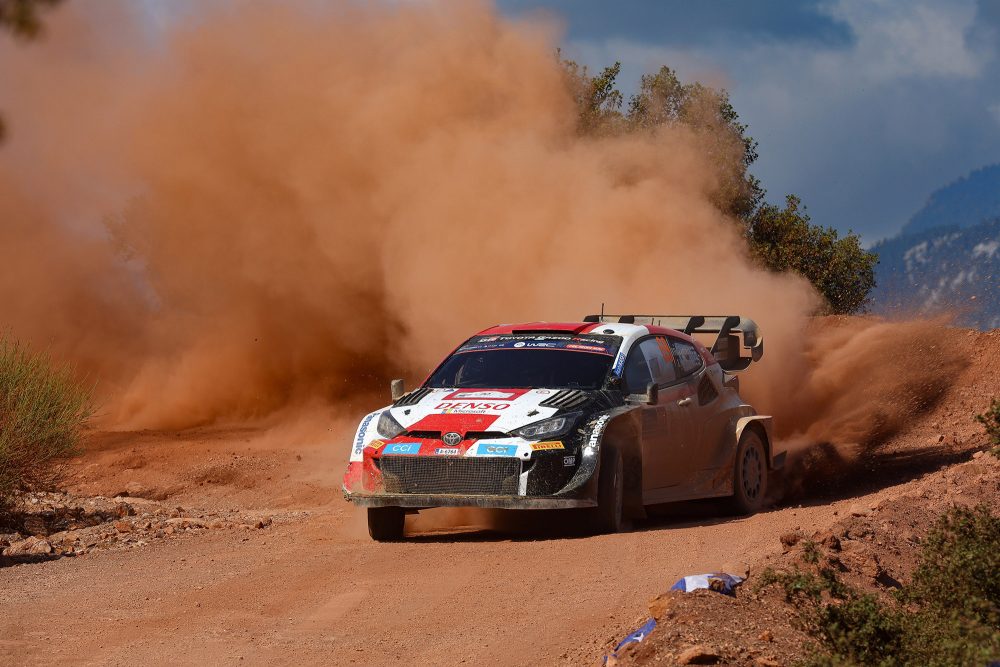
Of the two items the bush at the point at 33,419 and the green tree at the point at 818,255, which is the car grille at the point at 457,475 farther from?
the green tree at the point at 818,255

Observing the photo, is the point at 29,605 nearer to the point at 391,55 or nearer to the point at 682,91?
the point at 391,55

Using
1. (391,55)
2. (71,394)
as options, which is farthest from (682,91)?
(71,394)

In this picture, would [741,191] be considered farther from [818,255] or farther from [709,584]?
[709,584]

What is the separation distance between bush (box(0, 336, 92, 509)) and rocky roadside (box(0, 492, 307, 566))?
34cm

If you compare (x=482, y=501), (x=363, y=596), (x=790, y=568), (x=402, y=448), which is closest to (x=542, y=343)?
(x=402, y=448)

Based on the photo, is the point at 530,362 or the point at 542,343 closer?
the point at 530,362

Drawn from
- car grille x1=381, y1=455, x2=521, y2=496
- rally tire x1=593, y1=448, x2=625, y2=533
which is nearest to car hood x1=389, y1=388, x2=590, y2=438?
car grille x1=381, y1=455, x2=521, y2=496

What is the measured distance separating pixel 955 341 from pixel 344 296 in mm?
9621

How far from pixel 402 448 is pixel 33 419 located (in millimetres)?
4951

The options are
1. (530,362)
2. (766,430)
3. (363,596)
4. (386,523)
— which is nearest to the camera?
(363,596)

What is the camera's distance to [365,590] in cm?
788

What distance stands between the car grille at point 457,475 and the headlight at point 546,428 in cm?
21

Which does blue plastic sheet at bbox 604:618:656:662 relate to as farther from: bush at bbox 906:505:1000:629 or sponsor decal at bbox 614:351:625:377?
sponsor decal at bbox 614:351:625:377

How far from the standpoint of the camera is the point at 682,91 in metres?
28.6
